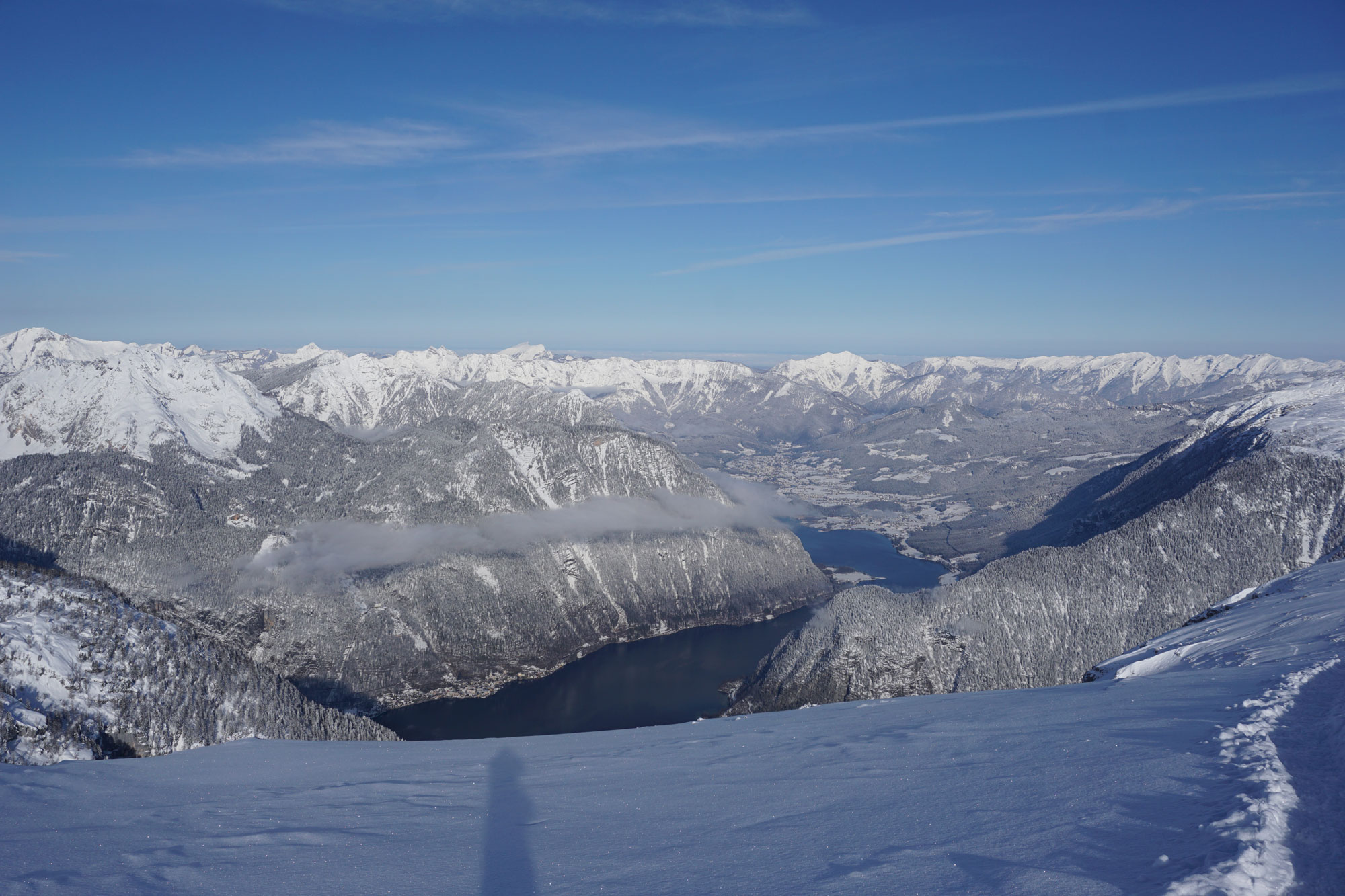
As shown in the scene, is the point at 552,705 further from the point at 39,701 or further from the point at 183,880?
the point at 183,880

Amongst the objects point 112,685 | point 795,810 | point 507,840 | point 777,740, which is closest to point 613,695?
point 112,685

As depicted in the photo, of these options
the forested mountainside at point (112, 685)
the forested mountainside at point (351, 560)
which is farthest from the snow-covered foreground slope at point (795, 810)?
the forested mountainside at point (351, 560)

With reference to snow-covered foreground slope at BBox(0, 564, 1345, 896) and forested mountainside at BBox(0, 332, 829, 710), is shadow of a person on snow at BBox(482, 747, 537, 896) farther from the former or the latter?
forested mountainside at BBox(0, 332, 829, 710)

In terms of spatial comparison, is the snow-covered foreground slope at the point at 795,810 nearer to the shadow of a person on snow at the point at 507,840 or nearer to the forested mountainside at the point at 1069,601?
the shadow of a person on snow at the point at 507,840

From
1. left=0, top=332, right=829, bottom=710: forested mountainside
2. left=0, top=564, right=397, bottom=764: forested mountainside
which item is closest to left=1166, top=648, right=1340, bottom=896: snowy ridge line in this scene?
left=0, top=564, right=397, bottom=764: forested mountainside

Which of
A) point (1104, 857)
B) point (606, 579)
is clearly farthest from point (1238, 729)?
point (606, 579)
